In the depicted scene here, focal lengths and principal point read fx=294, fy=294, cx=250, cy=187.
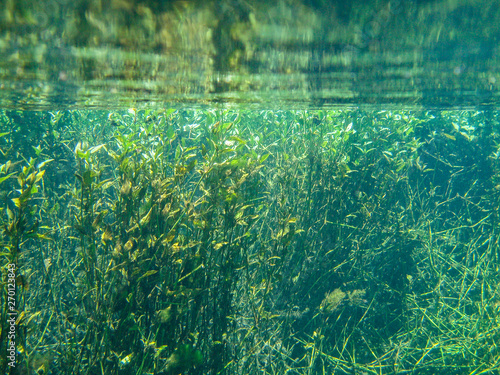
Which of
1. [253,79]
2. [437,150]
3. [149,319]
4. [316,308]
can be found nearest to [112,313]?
[149,319]

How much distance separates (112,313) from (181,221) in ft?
4.40

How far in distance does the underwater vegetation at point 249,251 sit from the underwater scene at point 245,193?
45 millimetres

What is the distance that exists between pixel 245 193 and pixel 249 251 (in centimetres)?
245

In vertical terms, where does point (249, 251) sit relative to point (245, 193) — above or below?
below

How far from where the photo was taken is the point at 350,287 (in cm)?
704

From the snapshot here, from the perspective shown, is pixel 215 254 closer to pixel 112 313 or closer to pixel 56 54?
pixel 112 313

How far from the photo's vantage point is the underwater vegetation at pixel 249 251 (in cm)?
351

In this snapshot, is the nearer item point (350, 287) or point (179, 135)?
point (350, 287)

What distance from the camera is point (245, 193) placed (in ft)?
14.2

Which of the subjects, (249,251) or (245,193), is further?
(249,251)

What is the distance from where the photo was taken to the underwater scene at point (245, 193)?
3.53 meters

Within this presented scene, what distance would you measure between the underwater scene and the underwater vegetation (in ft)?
0.15

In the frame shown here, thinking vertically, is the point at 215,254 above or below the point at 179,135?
below

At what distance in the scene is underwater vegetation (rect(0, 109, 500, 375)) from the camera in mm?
3512
